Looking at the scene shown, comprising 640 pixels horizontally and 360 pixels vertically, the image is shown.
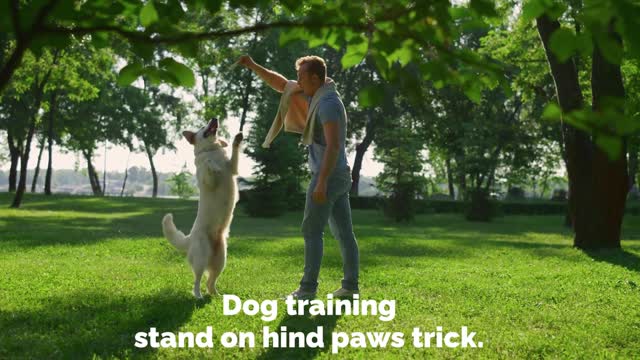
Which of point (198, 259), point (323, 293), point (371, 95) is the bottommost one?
point (323, 293)

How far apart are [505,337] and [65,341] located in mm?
3478

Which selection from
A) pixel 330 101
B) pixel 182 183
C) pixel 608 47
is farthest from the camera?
pixel 182 183

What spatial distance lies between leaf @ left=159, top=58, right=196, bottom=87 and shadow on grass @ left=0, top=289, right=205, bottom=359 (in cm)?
309

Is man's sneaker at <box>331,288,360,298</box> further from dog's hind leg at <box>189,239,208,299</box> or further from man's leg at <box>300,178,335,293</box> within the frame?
dog's hind leg at <box>189,239,208,299</box>

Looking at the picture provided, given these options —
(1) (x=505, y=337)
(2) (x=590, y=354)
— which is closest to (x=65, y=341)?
(1) (x=505, y=337)

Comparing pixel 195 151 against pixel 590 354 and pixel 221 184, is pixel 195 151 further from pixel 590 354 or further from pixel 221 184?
pixel 590 354

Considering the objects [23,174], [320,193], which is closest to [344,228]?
[320,193]

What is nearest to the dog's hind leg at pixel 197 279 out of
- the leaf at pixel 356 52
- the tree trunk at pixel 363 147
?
the leaf at pixel 356 52

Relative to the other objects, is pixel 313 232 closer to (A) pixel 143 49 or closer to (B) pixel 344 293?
(B) pixel 344 293

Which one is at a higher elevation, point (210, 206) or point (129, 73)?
point (129, 73)

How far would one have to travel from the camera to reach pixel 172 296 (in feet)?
22.7

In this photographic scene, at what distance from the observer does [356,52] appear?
2.28 meters

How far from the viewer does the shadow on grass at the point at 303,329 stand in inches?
189

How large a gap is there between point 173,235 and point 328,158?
181cm
